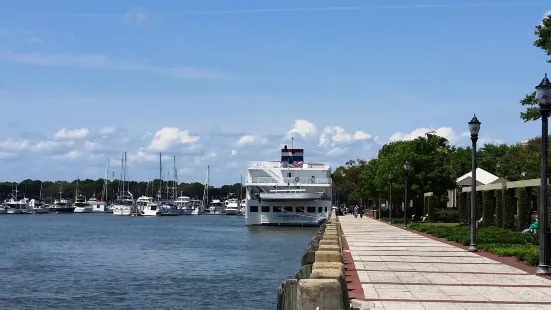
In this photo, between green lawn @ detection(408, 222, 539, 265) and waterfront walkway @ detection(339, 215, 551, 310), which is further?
green lawn @ detection(408, 222, 539, 265)

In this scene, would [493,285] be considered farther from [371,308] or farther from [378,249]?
[378,249]

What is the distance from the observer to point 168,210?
509ft

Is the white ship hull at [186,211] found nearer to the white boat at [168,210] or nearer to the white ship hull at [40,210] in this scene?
the white boat at [168,210]

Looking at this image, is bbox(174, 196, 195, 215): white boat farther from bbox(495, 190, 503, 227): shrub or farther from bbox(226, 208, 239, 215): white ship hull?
bbox(495, 190, 503, 227): shrub

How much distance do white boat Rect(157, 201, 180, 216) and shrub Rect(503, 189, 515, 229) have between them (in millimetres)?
115454

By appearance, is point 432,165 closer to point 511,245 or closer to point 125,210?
point 511,245

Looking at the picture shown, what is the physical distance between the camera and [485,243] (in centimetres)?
2906

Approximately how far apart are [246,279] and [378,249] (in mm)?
4726

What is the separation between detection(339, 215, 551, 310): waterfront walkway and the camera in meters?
13.8

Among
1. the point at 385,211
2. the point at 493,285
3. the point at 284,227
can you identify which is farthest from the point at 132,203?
the point at 493,285

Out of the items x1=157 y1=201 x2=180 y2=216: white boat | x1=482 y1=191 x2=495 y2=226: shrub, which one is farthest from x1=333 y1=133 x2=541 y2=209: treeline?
x1=157 y1=201 x2=180 y2=216: white boat

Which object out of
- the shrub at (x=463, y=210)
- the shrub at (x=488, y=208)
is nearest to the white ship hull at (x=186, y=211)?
the shrub at (x=463, y=210)

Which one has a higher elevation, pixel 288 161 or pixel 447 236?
pixel 288 161

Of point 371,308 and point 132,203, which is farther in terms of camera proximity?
point 132,203
